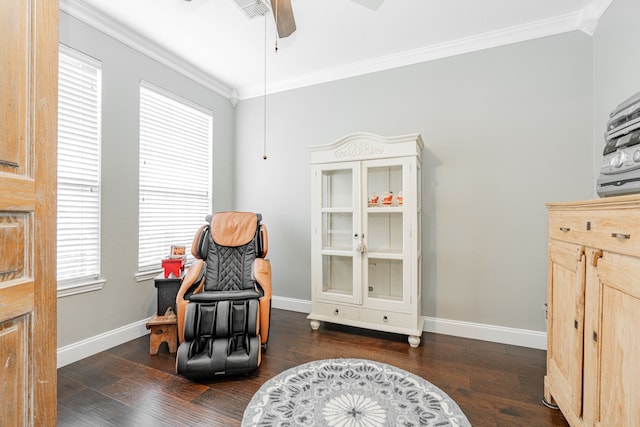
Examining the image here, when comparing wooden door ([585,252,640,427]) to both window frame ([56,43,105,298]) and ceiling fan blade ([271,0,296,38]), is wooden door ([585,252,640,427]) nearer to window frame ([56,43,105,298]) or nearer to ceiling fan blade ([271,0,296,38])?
ceiling fan blade ([271,0,296,38])

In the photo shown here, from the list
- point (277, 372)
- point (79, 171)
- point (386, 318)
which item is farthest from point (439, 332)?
point (79, 171)

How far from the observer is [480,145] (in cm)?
268

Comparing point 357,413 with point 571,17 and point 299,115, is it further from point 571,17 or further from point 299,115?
point 571,17

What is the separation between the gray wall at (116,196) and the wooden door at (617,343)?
3217 mm

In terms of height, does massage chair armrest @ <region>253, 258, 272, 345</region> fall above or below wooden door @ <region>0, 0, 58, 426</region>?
below

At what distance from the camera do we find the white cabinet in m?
2.55

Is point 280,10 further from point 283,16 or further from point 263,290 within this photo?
point 263,290

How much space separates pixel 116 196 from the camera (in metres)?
2.54

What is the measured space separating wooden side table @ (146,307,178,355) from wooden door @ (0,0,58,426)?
1.60 m

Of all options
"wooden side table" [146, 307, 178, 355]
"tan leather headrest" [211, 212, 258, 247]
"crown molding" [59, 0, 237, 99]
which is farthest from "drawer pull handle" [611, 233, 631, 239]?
"crown molding" [59, 0, 237, 99]

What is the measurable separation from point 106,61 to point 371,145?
7.80 feet

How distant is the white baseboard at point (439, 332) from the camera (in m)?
2.25

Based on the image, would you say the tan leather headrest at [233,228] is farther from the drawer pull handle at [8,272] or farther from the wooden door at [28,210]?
the drawer pull handle at [8,272]

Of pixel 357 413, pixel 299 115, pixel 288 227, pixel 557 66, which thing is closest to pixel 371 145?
pixel 299 115
